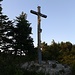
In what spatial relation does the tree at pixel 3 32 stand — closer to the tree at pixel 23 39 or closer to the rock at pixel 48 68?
the tree at pixel 23 39

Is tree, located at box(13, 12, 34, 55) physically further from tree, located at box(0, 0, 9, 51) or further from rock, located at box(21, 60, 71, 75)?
rock, located at box(21, 60, 71, 75)

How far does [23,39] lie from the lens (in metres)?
27.8

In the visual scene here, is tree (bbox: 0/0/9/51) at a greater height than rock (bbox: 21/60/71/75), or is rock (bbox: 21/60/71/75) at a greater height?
tree (bbox: 0/0/9/51)

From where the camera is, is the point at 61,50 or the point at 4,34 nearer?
the point at 4,34

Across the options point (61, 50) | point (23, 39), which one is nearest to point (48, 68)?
point (23, 39)

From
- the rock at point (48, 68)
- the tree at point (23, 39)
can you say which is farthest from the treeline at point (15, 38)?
the rock at point (48, 68)

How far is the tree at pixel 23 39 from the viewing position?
27.6 metres

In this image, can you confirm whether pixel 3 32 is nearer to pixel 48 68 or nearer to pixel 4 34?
pixel 4 34

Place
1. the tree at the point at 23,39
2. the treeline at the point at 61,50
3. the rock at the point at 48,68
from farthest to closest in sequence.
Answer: the treeline at the point at 61,50
the tree at the point at 23,39
the rock at the point at 48,68

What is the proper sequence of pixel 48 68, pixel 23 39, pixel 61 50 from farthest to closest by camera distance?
pixel 61 50, pixel 23 39, pixel 48 68

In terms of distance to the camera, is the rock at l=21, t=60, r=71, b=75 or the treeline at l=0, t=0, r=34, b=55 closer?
the rock at l=21, t=60, r=71, b=75

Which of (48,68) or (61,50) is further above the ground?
(61,50)

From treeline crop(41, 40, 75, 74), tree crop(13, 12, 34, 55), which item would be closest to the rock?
tree crop(13, 12, 34, 55)

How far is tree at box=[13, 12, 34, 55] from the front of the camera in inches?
1087
